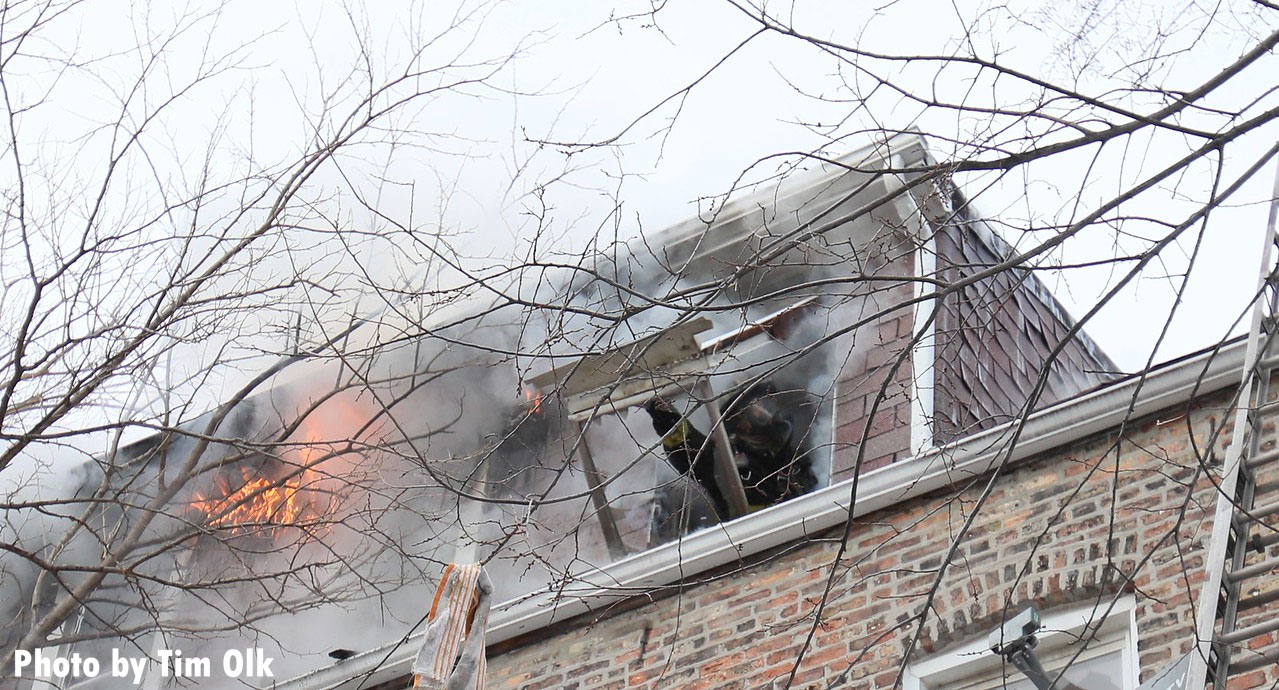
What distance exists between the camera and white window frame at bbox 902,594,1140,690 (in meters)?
5.51

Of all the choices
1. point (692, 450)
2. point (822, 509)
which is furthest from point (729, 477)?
point (822, 509)

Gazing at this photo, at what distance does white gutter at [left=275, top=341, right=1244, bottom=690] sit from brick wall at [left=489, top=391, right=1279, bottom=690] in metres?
0.09

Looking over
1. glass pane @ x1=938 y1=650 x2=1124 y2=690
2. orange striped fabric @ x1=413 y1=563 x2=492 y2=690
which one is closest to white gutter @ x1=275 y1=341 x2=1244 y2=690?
orange striped fabric @ x1=413 y1=563 x2=492 y2=690

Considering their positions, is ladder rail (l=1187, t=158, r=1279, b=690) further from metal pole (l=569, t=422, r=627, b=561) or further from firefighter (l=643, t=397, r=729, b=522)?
metal pole (l=569, t=422, r=627, b=561)

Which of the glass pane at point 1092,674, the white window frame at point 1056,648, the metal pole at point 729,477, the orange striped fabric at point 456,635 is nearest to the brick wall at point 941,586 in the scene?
the white window frame at point 1056,648

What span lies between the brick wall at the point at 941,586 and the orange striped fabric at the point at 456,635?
1.95ft

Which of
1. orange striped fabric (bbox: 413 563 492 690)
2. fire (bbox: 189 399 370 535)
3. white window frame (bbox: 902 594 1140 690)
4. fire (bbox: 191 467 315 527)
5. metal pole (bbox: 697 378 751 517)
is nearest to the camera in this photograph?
white window frame (bbox: 902 594 1140 690)

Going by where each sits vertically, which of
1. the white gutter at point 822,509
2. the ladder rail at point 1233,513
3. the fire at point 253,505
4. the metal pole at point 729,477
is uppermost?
the fire at point 253,505

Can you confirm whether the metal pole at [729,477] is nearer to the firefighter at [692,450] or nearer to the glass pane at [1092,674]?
the firefighter at [692,450]

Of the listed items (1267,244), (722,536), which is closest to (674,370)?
Result: (722,536)

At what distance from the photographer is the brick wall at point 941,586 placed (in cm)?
559

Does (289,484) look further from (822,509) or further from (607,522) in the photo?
(822,509)

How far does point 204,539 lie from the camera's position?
34.2 feet

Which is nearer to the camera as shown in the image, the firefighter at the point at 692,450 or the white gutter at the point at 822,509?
the white gutter at the point at 822,509
